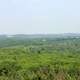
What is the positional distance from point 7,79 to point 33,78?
7.71ft

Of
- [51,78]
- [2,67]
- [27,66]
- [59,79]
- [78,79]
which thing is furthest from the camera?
[27,66]

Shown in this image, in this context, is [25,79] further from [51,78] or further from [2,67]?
[2,67]

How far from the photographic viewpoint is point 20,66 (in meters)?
40.5

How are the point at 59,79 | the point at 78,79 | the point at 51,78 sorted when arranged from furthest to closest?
the point at 51,78 < the point at 78,79 < the point at 59,79

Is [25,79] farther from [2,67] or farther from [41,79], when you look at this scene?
[2,67]

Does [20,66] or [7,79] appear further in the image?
[20,66]

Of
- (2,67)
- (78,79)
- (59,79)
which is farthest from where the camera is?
(2,67)

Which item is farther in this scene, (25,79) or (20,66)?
(20,66)

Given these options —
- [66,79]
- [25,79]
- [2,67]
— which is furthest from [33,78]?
[2,67]

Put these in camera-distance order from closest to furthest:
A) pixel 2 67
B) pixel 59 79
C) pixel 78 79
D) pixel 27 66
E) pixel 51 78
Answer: pixel 59 79 → pixel 78 79 → pixel 51 78 → pixel 2 67 → pixel 27 66

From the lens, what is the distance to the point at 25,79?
27297 mm

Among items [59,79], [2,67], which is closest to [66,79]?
[59,79]

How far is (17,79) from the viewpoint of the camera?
2567 cm

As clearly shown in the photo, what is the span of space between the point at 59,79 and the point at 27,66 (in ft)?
63.0
